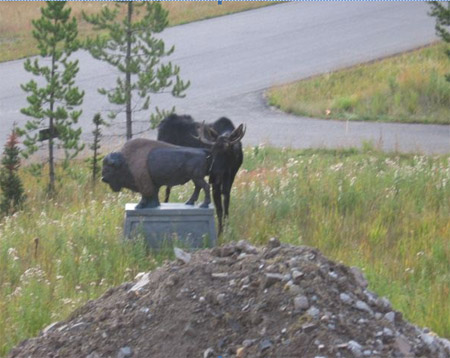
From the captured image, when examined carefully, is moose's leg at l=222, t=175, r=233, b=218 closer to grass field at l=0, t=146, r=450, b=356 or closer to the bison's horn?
grass field at l=0, t=146, r=450, b=356

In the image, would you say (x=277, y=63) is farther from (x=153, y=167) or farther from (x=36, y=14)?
(x=153, y=167)

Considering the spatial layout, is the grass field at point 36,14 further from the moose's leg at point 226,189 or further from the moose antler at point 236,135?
the moose antler at point 236,135

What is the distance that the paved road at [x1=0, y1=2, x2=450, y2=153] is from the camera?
16016mm

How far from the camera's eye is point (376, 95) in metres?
18.1

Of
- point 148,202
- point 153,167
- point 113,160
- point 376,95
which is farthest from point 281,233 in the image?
point 376,95

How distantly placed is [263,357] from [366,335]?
21.4 inches

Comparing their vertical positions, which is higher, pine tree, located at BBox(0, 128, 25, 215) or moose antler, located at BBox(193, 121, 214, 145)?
moose antler, located at BBox(193, 121, 214, 145)

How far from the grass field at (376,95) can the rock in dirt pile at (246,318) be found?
1172 centimetres

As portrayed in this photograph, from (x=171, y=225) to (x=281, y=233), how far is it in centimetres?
97

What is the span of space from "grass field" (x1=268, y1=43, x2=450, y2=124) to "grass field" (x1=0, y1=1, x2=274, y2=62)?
7117 mm

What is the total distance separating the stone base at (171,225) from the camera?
793cm

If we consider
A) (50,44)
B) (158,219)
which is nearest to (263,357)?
(158,219)

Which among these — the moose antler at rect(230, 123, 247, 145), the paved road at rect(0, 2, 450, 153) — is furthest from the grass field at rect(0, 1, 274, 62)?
the moose antler at rect(230, 123, 247, 145)

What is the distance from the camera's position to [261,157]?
13.2 m
